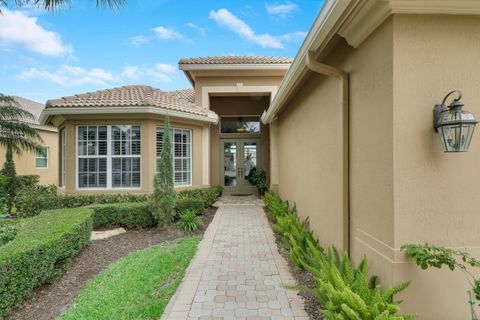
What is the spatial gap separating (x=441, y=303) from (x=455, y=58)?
2.29m

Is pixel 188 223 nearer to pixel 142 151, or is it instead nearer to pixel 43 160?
pixel 142 151

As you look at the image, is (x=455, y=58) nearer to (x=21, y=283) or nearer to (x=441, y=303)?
(x=441, y=303)

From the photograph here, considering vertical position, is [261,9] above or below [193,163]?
above

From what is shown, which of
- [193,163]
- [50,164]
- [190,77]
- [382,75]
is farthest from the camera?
[50,164]

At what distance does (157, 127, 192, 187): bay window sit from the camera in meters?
10.6

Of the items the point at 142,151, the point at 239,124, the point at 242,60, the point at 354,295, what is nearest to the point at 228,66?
the point at 242,60

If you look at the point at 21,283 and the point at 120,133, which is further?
the point at 120,133

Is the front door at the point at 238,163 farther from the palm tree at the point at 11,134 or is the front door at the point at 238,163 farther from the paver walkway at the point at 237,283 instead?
the palm tree at the point at 11,134

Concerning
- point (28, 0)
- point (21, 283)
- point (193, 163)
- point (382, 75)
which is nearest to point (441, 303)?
point (382, 75)

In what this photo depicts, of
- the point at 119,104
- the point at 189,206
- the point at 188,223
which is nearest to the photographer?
the point at 188,223

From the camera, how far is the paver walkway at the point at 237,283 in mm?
3283

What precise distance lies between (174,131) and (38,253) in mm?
6922

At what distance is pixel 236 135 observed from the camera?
14234mm

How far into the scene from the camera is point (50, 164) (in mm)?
20953
